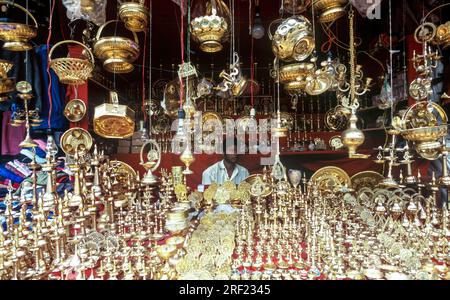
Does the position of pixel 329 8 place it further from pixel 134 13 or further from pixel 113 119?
pixel 113 119

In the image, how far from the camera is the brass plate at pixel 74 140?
2.35 metres

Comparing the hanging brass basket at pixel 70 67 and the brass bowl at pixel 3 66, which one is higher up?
the brass bowl at pixel 3 66

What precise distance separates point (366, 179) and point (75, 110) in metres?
3.11

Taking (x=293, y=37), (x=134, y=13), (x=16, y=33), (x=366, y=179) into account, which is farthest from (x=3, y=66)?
(x=366, y=179)

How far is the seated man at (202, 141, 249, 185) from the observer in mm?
3299

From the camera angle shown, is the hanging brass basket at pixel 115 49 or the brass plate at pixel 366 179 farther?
the brass plate at pixel 366 179

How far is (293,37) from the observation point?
174cm

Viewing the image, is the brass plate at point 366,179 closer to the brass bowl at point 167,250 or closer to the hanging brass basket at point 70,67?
the brass bowl at point 167,250

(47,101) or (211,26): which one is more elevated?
(211,26)

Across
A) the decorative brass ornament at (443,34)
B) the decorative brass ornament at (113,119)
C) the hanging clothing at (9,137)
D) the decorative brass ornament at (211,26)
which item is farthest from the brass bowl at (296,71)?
the hanging clothing at (9,137)

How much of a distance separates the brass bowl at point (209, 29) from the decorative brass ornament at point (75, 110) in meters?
1.37

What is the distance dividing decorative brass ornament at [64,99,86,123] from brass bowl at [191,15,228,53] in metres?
1.37

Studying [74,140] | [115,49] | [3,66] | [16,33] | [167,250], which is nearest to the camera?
[167,250]

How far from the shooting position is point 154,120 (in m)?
3.68
